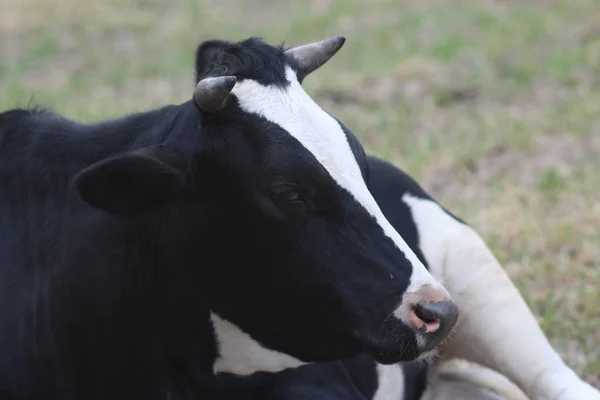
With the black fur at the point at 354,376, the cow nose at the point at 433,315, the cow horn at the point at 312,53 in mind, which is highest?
the cow horn at the point at 312,53

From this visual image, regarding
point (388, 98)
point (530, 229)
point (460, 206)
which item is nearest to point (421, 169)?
point (460, 206)

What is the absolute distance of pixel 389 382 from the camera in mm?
3340

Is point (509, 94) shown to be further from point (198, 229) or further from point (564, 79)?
point (198, 229)

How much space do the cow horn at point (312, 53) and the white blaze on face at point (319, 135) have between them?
24cm

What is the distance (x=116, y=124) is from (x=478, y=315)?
1414 millimetres

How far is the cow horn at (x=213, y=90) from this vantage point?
245 cm

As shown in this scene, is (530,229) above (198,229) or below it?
below

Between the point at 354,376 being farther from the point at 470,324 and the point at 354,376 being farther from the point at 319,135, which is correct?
the point at 319,135

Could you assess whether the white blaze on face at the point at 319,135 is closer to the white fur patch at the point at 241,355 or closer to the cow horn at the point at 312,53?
the cow horn at the point at 312,53

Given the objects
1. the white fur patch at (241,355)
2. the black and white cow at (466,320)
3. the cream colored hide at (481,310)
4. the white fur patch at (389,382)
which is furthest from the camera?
the cream colored hide at (481,310)

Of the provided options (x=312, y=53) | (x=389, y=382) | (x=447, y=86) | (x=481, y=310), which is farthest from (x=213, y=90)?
(x=447, y=86)

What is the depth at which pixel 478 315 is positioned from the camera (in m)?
3.61

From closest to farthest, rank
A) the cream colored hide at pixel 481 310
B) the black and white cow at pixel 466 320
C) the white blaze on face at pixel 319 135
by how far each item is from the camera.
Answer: the white blaze on face at pixel 319 135, the black and white cow at pixel 466 320, the cream colored hide at pixel 481 310

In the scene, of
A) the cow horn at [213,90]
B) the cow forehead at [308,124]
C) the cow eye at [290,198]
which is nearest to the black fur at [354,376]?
the cow forehead at [308,124]
